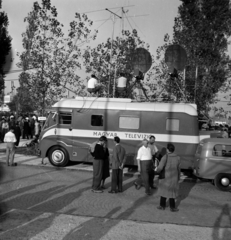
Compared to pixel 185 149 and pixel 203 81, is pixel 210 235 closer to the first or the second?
pixel 185 149

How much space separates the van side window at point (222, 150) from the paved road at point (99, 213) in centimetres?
115

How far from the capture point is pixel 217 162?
11.2 meters

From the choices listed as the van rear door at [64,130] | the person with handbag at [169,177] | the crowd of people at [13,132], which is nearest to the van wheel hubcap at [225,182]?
the person with handbag at [169,177]

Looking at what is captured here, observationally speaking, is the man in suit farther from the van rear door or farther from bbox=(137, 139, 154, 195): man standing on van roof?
the van rear door

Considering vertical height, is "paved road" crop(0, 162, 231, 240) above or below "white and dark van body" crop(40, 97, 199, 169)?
below

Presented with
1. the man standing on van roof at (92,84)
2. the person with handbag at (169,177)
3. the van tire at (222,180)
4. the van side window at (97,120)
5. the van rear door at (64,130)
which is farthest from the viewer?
the man standing on van roof at (92,84)

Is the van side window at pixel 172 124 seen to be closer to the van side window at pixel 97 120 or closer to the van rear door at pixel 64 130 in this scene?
the van side window at pixel 97 120

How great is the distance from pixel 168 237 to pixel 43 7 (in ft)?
51.6

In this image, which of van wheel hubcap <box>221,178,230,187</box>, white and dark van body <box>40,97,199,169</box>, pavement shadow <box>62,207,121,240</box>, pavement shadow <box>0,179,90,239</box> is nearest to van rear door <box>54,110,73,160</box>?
white and dark van body <box>40,97,199,169</box>

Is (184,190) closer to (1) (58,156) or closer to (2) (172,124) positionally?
(2) (172,124)

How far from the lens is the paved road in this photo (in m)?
6.09

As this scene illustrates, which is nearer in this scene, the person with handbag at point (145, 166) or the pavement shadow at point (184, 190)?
the pavement shadow at point (184, 190)

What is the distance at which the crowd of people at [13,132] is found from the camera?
45.3ft

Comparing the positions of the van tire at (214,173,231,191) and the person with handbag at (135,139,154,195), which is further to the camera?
the van tire at (214,173,231,191)
